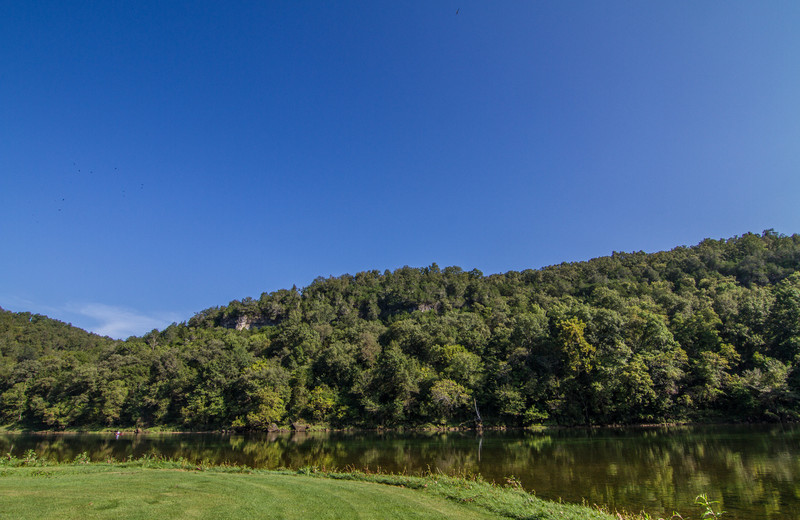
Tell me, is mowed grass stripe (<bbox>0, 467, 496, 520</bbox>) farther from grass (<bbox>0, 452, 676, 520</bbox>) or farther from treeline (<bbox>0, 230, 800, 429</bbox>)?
treeline (<bbox>0, 230, 800, 429</bbox>)

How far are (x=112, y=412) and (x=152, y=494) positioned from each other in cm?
7851

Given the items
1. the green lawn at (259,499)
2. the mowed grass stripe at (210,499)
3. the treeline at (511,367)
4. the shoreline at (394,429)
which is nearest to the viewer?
the mowed grass stripe at (210,499)

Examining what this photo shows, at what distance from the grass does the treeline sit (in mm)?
43475

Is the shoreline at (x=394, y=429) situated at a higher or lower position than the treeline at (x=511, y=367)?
lower

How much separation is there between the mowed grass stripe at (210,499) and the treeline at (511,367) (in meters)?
45.7

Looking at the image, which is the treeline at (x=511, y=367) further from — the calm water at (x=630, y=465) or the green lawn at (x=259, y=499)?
the green lawn at (x=259, y=499)

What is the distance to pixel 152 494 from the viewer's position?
46.2 feet

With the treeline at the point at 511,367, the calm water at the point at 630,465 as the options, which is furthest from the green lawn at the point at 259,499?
the treeline at the point at 511,367

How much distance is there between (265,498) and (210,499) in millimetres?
1905

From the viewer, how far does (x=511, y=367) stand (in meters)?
61.1

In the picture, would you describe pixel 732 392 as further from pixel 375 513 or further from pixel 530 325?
pixel 375 513

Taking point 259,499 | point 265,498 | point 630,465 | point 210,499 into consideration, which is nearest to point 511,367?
point 630,465

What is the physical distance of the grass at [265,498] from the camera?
11.6m

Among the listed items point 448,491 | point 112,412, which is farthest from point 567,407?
point 112,412
